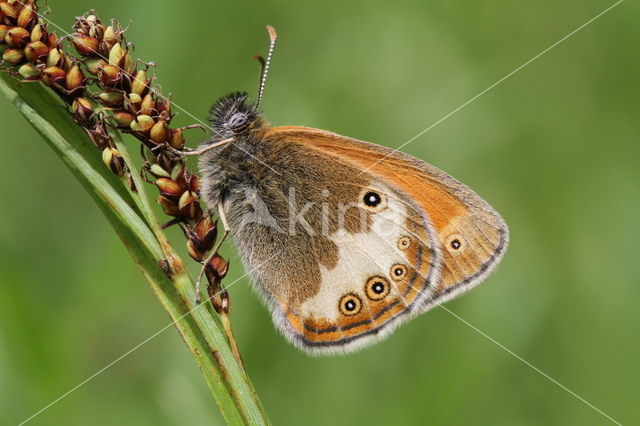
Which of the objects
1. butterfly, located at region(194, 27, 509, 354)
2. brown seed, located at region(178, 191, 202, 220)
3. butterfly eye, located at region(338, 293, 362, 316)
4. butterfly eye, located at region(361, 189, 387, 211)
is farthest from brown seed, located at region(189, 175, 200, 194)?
butterfly eye, located at region(361, 189, 387, 211)

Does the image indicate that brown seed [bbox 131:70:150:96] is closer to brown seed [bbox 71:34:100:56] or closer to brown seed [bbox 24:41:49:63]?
brown seed [bbox 71:34:100:56]

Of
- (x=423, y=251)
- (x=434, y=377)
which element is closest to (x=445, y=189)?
(x=423, y=251)

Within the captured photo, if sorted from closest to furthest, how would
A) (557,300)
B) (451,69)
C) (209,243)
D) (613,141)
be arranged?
(209,243) < (557,300) < (613,141) < (451,69)

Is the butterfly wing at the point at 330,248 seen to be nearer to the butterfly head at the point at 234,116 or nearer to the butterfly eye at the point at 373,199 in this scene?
the butterfly eye at the point at 373,199

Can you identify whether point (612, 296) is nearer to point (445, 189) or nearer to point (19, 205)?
point (445, 189)

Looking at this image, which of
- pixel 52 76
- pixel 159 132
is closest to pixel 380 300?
pixel 159 132

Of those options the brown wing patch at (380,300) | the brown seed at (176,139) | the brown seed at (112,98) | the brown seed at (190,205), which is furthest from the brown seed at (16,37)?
the brown wing patch at (380,300)
